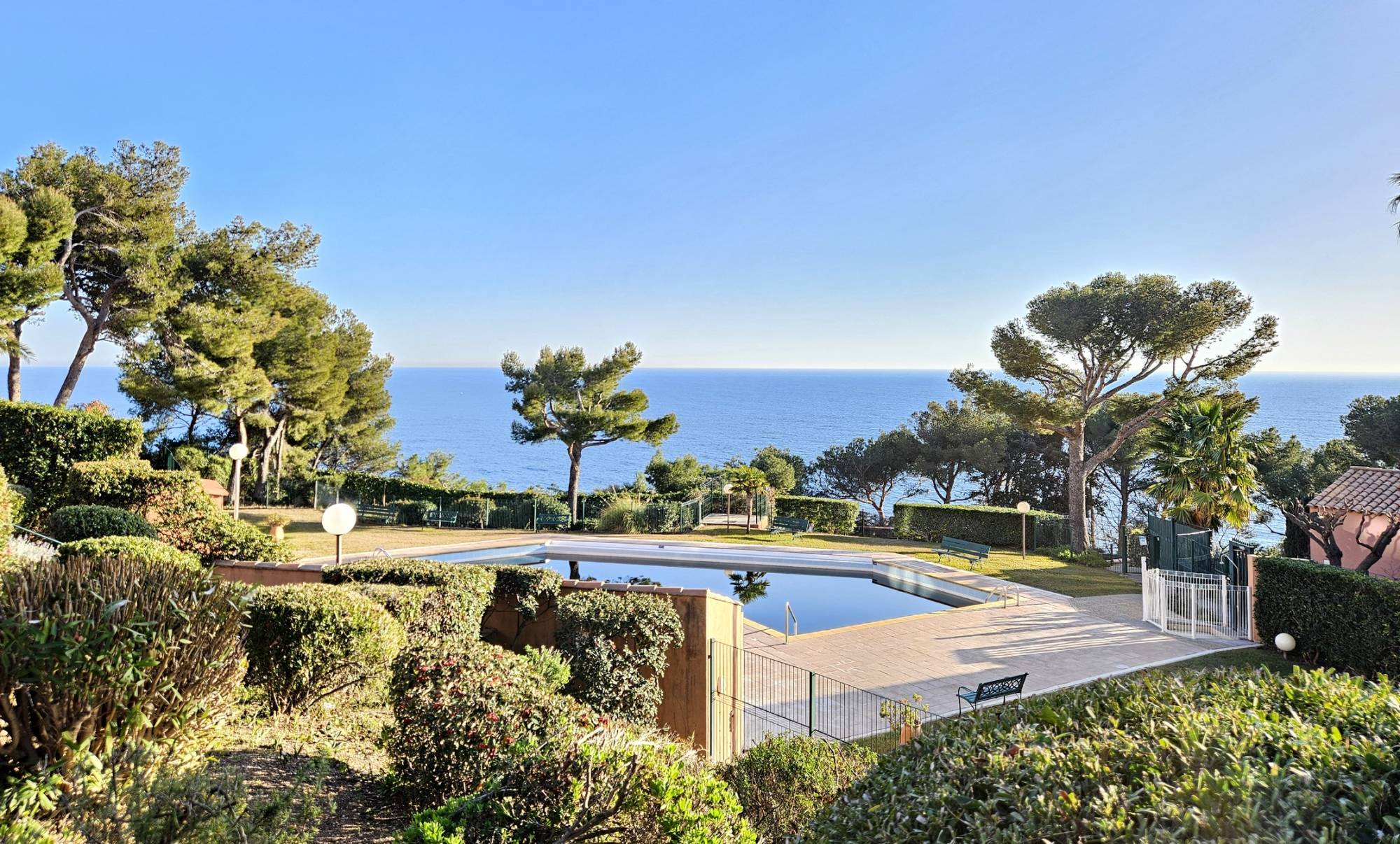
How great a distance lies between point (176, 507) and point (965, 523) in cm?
2169

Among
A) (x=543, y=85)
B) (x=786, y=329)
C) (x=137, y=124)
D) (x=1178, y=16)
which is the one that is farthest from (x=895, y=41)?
(x=786, y=329)

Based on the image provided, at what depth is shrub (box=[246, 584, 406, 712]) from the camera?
570cm

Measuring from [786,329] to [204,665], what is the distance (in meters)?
73.4

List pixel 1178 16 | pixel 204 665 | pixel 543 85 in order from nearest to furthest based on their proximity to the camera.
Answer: pixel 204 665, pixel 1178 16, pixel 543 85

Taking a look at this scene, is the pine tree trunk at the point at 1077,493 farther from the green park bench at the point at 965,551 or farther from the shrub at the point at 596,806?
the shrub at the point at 596,806

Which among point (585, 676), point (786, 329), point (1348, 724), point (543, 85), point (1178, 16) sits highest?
point (786, 329)

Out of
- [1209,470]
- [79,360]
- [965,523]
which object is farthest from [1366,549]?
[79,360]

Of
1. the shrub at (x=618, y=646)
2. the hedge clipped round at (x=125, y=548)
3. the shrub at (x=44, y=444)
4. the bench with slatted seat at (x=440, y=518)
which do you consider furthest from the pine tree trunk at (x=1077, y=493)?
the shrub at (x=44, y=444)

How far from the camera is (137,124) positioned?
19938 mm

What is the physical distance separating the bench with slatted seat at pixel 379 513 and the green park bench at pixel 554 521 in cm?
465

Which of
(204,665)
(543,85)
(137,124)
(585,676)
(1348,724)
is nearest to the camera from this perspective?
(1348,724)

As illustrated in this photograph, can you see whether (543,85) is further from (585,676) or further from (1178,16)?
(585,676)

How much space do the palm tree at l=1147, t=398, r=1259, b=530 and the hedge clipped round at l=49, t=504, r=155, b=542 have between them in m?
19.5

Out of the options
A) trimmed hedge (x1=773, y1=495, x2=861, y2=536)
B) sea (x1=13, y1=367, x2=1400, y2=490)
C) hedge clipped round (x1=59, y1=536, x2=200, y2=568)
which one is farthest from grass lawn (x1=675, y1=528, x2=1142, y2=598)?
sea (x1=13, y1=367, x2=1400, y2=490)
